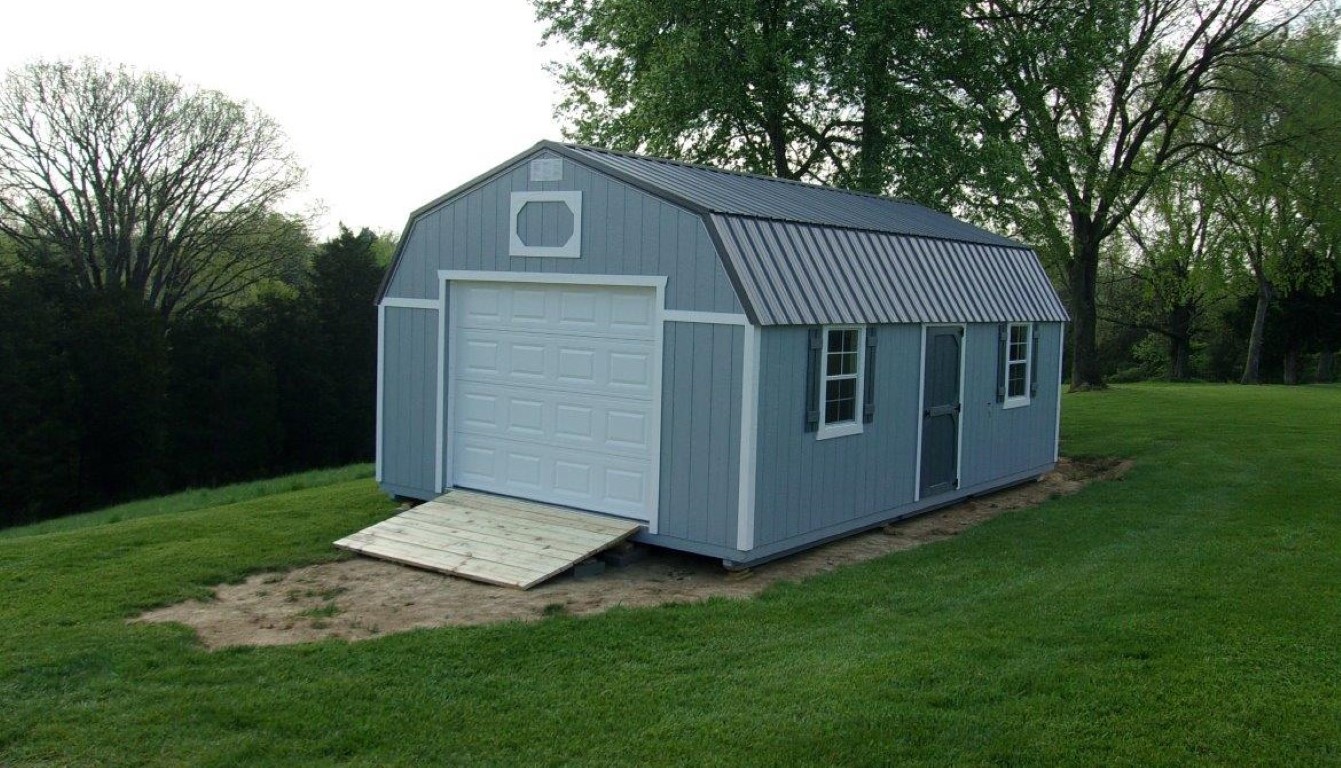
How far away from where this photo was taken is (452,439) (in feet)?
35.7

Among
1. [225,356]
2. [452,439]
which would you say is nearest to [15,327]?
[225,356]

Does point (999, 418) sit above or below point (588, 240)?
below

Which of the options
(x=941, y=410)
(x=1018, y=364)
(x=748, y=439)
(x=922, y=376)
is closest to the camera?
(x=748, y=439)

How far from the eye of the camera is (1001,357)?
505 inches

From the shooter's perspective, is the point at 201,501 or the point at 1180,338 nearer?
the point at 201,501

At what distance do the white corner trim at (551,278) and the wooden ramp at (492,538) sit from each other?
Answer: 79.7 inches

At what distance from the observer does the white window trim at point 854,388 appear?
373 inches

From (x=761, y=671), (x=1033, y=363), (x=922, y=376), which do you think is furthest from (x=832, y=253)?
(x=1033, y=363)

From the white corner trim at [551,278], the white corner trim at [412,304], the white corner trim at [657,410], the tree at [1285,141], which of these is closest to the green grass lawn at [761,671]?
the white corner trim at [657,410]

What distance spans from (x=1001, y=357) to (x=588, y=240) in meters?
5.62

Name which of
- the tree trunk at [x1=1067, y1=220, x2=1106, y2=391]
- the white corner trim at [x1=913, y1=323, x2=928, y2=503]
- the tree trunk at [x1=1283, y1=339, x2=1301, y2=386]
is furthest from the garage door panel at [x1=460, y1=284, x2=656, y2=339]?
the tree trunk at [x1=1283, y1=339, x2=1301, y2=386]

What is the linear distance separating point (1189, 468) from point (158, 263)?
99.9 feet

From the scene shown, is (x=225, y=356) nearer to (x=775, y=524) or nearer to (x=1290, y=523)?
(x=775, y=524)

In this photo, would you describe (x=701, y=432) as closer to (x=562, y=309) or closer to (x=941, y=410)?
(x=562, y=309)
